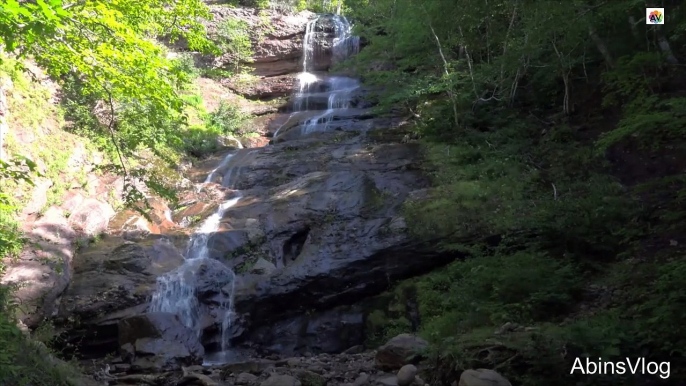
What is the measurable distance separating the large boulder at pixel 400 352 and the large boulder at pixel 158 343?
3557 millimetres

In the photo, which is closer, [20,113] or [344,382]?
[344,382]

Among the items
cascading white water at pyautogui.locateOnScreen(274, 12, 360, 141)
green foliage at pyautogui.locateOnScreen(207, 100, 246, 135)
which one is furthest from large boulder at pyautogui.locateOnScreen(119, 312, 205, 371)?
green foliage at pyautogui.locateOnScreen(207, 100, 246, 135)

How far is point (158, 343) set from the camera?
28.5ft

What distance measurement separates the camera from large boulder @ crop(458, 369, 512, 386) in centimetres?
461

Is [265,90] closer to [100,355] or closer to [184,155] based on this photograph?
[184,155]

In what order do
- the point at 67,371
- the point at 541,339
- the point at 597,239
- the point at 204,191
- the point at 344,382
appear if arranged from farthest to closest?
the point at 204,191
the point at 597,239
the point at 344,382
the point at 67,371
the point at 541,339

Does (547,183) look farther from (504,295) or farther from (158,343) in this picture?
(158,343)

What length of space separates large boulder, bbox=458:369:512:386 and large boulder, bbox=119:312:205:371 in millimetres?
5325

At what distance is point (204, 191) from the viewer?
45.6 feet

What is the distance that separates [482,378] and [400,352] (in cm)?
221

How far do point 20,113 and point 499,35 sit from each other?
12050 millimetres

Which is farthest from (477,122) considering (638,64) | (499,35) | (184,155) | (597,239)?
(184,155)

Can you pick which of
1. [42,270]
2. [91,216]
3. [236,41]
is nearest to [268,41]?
[236,41]

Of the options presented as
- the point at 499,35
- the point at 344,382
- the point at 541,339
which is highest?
the point at 499,35
